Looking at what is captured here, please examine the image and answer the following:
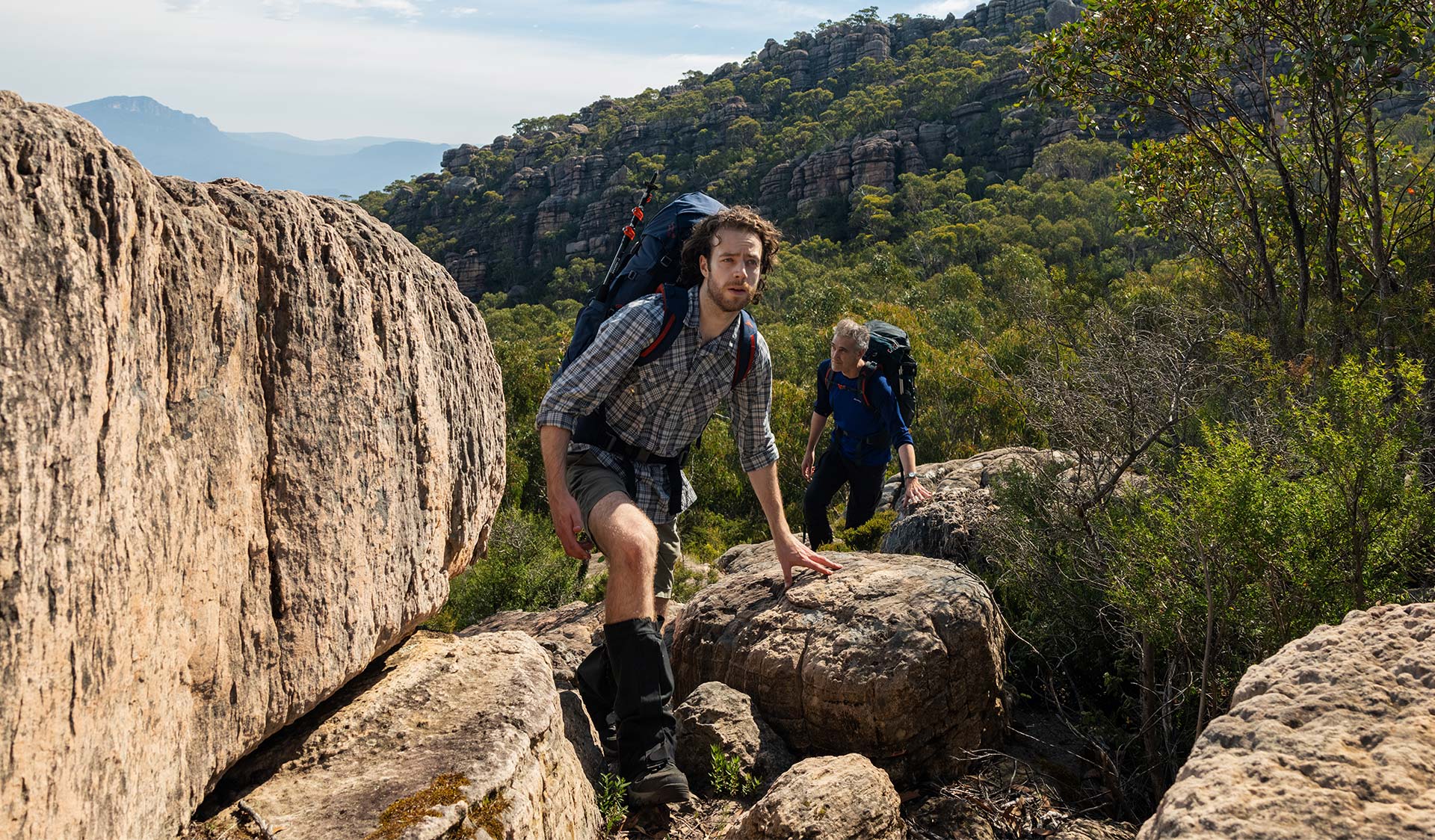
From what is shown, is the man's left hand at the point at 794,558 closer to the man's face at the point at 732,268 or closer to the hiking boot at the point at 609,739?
the hiking boot at the point at 609,739

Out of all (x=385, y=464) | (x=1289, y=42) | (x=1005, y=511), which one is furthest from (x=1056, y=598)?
(x=1289, y=42)

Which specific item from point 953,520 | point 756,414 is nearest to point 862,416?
point 953,520

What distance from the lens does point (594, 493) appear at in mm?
3338

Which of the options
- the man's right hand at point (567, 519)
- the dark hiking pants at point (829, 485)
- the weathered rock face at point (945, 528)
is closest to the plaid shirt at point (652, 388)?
the man's right hand at point (567, 519)

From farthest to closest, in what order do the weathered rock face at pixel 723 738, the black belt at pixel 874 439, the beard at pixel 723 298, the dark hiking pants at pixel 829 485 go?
the dark hiking pants at pixel 829 485, the black belt at pixel 874 439, the weathered rock face at pixel 723 738, the beard at pixel 723 298

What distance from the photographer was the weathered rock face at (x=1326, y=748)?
1538mm

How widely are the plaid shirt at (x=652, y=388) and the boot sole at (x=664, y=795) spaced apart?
99 cm

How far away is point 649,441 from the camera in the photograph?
11.5ft

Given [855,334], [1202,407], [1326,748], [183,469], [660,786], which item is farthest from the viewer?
[855,334]

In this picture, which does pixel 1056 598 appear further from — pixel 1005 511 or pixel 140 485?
pixel 140 485

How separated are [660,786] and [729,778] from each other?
396 millimetres

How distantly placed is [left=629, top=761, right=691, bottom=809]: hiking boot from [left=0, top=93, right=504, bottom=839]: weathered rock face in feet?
3.18

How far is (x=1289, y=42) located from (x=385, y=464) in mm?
6815

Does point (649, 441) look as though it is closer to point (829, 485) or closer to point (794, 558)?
point (794, 558)
